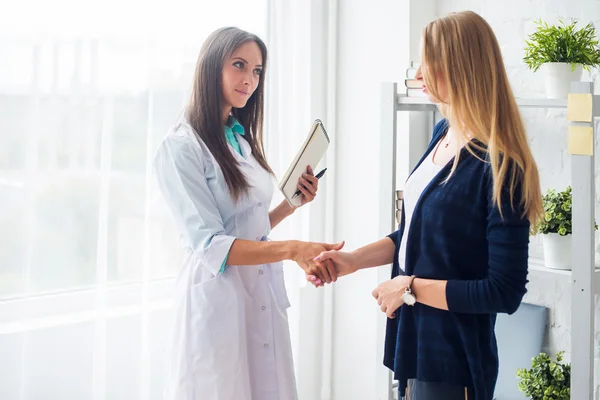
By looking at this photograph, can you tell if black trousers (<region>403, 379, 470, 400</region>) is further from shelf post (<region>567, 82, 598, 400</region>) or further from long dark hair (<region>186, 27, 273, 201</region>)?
long dark hair (<region>186, 27, 273, 201</region>)

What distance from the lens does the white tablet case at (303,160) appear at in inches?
76.5

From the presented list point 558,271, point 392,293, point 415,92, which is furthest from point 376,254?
point 415,92

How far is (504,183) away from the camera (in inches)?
56.1

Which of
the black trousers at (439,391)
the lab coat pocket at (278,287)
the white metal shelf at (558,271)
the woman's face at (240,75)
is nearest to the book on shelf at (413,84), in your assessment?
the woman's face at (240,75)

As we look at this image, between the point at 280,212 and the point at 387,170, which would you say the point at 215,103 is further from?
the point at 387,170

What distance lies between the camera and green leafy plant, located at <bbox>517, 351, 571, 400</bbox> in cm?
212

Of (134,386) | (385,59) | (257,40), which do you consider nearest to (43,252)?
(134,386)

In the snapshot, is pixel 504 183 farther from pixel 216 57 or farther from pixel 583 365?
pixel 216 57

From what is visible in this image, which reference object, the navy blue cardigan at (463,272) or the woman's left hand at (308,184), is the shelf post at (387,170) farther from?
the navy blue cardigan at (463,272)

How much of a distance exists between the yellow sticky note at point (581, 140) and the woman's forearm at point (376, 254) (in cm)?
55

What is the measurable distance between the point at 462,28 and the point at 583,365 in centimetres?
97

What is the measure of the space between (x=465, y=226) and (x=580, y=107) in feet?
1.85

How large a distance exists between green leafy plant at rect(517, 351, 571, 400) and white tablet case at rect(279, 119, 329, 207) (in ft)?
3.15

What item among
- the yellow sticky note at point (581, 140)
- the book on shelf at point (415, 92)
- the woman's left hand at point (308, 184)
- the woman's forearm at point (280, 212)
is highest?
the book on shelf at point (415, 92)
